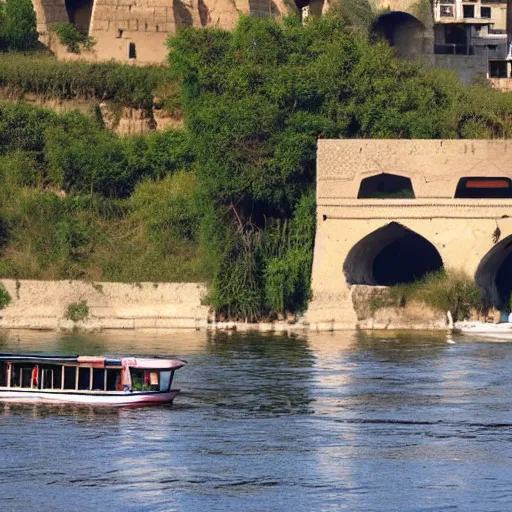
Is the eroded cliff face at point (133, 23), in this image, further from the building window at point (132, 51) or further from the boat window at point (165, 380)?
the boat window at point (165, 380)

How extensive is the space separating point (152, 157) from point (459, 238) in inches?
480

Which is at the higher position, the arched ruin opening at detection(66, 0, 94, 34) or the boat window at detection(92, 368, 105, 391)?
the arched ruin opening at detection(66, 0, 94, 34)

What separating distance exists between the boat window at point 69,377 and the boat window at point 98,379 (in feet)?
1.54

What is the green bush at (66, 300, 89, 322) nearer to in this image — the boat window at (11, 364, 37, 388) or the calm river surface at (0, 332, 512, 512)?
the calm river surface at (0, 332, 512, 512)

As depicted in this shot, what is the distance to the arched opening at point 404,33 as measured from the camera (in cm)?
8175

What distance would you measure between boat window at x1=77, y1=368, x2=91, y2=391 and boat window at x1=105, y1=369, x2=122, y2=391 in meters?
0.44

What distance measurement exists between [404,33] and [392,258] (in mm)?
12881

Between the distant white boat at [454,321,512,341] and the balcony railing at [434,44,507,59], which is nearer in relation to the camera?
the distant white boat at [454,321,512,341]

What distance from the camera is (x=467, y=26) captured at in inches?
3337

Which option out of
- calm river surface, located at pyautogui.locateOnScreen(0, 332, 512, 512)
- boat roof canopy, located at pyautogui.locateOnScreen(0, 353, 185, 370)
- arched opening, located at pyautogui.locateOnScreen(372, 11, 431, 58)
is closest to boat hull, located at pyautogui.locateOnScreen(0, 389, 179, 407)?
calm river surface, located at pyautogui.locateOnScreen(0, 332, 512, 512)

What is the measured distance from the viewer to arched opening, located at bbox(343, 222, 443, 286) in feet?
226

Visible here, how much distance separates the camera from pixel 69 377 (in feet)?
162

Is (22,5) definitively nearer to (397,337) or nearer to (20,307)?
(20,307)

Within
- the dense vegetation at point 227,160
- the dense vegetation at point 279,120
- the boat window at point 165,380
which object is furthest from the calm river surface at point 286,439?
the dense vegetation at point 227,160
